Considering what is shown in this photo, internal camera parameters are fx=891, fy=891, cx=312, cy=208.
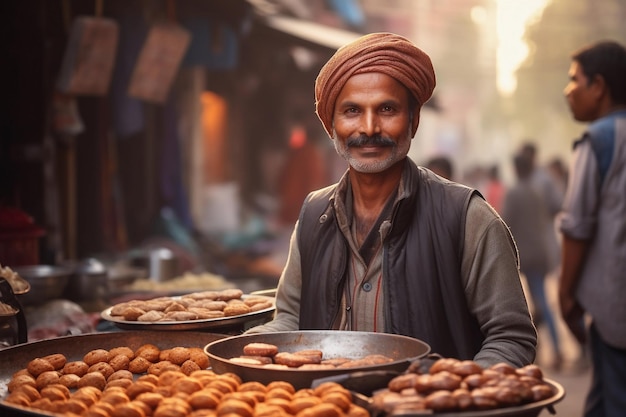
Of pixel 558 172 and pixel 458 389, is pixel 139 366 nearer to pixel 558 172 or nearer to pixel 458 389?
pixel 458 389

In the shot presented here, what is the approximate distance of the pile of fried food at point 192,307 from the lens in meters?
3.37

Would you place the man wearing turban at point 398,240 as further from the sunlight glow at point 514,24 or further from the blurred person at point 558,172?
the sunlight glow at point 514,24

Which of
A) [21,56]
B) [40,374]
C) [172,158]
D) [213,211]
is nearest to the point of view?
[40,374]

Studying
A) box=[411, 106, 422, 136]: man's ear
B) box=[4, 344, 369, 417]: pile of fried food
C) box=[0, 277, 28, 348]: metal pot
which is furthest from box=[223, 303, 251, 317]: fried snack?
box=[411, 106, 422, 136]: man's ear

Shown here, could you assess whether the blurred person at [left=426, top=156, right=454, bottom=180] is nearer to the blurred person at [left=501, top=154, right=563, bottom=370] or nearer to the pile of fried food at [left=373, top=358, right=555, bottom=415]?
the blurred person at [left=501, top=154, right=563, bottom=370]

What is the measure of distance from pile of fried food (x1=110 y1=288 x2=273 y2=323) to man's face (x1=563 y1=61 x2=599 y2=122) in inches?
102

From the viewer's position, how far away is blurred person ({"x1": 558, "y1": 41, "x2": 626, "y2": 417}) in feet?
15.5

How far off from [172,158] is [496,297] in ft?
26.8

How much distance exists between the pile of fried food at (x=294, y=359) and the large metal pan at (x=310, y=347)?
3cm

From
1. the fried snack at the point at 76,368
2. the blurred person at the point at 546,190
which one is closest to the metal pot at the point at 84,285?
the fried snack at the point at 76,368

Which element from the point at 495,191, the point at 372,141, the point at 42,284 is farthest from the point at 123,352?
the point at 495,191

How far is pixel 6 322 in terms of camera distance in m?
3.43

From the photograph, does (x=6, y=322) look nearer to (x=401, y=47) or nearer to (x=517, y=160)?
(x=401, y=47)

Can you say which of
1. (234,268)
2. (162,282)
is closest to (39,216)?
(162,282)
